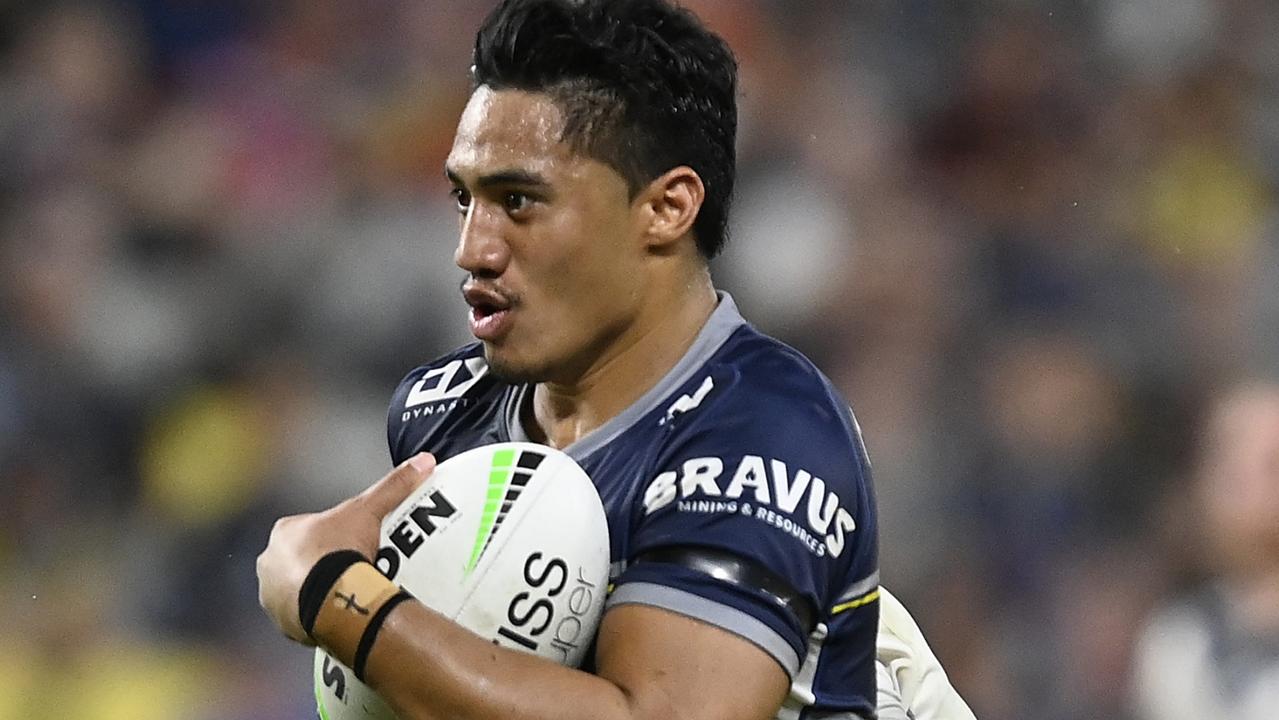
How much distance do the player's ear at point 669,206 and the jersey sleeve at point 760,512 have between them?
0.20 metres

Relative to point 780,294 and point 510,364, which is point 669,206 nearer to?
point 510,364

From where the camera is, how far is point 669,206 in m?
2.50

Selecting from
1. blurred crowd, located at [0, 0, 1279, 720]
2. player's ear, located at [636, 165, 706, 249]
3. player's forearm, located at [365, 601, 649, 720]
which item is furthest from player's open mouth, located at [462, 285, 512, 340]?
blurred crowd, located at [0, 0, 1279, 720]

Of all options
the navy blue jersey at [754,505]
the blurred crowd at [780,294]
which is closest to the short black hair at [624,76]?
the navy blue jersey at [754,505]

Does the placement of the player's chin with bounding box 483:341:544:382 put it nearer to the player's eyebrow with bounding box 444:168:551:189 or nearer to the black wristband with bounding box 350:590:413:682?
the player's eyebrow with bounding box 444:168:551:189

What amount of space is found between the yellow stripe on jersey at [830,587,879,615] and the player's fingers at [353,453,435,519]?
53 cm

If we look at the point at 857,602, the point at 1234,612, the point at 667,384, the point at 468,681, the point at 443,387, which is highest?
the point at 667,384

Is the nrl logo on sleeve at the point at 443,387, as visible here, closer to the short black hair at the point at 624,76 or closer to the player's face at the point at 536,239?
the player's face at the point at 536,239

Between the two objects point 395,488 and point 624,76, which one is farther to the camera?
point 624,76

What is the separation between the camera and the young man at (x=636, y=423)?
213 cm

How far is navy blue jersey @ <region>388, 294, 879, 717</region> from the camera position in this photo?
2188mm

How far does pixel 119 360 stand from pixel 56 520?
1.71 feet

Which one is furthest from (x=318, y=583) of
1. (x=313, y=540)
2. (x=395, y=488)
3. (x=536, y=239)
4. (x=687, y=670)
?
(x=536, y=239)

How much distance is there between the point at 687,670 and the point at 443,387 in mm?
860
